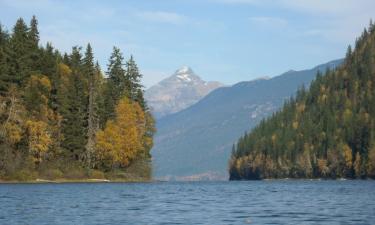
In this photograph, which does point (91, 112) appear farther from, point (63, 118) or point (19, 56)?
point (19, 56)

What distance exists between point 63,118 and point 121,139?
1245cm

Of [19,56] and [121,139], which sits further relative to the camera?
[121,139]

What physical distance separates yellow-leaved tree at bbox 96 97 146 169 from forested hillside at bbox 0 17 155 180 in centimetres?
19

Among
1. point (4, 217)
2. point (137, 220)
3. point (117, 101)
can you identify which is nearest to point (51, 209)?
point (4, 217)

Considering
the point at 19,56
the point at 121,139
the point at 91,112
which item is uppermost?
the point at 19,56

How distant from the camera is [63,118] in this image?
131 metres

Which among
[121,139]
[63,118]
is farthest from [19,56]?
[121,139]

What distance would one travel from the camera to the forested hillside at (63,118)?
387 feet

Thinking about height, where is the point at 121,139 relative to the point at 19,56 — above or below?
below

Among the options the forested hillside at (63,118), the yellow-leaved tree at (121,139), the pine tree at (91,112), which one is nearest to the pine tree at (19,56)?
the forested hillside at (63,118)

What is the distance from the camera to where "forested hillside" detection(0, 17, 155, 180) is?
4646 inches

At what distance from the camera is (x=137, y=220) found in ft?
155

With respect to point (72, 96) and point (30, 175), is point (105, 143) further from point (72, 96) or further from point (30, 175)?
point (30, 175)

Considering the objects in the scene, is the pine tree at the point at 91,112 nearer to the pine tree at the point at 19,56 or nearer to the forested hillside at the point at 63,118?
the forested hillside at the point at 63,118
